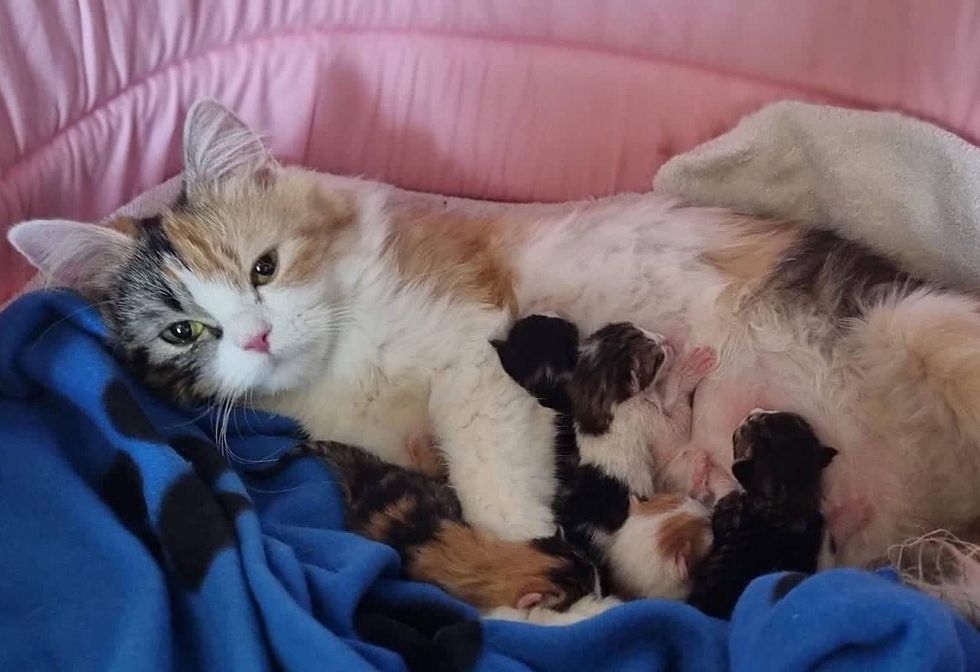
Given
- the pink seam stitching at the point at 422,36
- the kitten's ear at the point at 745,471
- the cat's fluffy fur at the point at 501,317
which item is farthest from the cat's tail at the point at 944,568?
the pink seam stitching at the point at 422,36

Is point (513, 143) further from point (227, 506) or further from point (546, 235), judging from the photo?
point (227, 506)

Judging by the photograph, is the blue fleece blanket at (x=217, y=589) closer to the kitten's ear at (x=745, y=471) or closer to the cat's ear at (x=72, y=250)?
the cat's ear at (x=72, y=250)

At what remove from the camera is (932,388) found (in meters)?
1.39

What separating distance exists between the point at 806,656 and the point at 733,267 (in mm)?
746

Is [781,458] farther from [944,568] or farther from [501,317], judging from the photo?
[501,317]

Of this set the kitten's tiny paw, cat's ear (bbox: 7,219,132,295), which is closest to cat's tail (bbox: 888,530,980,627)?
the kitten's tiny paw

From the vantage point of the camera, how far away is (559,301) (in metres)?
1.67

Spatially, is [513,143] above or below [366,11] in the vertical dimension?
below

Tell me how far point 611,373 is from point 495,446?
0.21m

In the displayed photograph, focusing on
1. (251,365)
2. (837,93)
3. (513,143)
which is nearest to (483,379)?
(251,365)

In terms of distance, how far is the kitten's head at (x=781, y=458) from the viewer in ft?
4.44

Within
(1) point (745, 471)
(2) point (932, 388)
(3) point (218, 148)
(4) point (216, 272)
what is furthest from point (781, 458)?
(3) point (218, 148)

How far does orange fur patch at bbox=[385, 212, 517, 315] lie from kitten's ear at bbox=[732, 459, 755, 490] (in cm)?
44

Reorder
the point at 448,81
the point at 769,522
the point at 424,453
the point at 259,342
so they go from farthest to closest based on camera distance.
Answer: the point at 448,81 < the point at 424,453 < the point at 259,342 < the point at 769,522
